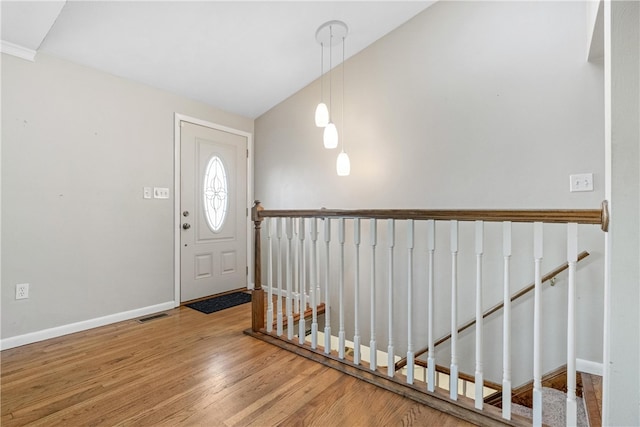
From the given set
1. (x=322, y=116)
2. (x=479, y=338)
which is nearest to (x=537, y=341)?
(x=479, y=338)

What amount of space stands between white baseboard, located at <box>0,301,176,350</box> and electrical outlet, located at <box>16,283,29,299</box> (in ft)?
0.98

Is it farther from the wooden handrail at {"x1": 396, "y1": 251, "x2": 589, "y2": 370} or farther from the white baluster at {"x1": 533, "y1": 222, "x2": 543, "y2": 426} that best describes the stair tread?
the wooden handrail at {"x1": 396, "y1": 251, "x2": 589, "y2": 370}

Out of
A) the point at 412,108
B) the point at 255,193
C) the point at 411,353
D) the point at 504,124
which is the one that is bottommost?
the point at 411,353

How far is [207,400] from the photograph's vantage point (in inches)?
64.9

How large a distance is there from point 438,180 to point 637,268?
5.55 ft

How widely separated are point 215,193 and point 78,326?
1.79 meters

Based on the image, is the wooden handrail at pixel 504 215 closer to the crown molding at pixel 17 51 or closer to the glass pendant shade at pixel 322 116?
the glass pendant shade at pixel 322 116

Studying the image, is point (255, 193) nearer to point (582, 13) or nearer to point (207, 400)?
point (207, 400)

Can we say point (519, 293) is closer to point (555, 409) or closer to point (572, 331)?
point (555, 409)

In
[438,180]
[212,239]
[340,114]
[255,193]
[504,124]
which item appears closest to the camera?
[504,124]

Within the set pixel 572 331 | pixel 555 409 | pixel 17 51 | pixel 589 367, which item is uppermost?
pixel 17 51

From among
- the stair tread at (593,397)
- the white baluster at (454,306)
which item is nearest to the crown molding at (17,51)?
the white baluster at (454,306)

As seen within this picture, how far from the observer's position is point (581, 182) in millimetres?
2092

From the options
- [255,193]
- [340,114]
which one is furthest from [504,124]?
[255,193]
